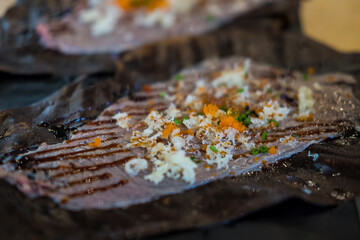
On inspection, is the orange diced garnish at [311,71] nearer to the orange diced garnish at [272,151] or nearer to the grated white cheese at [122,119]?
the orange diced garnish at [272,151]

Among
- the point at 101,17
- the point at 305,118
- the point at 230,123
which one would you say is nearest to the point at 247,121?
the point at 230,123

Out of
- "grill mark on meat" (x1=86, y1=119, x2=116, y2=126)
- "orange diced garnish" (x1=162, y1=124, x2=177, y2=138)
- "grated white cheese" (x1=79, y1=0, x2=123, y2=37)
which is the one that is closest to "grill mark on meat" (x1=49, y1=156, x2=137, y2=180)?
"orange diced garnish" (x1=162, y1=124, x2=177, y2=138)

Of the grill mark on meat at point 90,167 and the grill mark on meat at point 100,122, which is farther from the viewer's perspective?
the grill mark on meat at point 100,122

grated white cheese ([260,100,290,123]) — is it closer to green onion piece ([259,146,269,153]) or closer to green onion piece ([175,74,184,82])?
green onion piece ([259,146,269,153])

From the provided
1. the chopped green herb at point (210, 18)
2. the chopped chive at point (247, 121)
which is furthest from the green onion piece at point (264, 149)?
the chopped green herb at point (210, 18)

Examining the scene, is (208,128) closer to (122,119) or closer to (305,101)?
(122,119)

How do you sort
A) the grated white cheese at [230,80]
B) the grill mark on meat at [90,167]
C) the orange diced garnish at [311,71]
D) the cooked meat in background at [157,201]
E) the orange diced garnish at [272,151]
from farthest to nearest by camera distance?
the orange diced garnish at [311,71]
the grated white cheese at [230,80]
the orange diced garnish at [272,151]
the grill mark on meat at [90,167]
the cooked meat in background at [157,201]

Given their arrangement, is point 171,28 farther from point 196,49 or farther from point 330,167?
point 330,167
